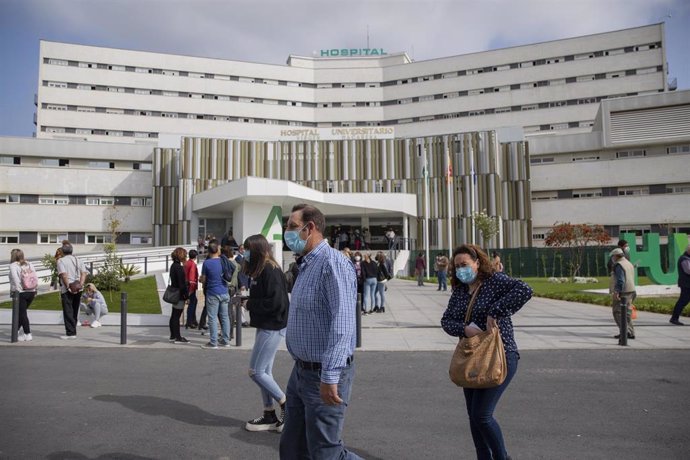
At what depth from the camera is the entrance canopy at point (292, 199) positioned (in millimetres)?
30734

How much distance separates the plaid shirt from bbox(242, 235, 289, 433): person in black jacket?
1878 millimetres

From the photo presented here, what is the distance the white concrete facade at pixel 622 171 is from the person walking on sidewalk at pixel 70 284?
4084 centimetres

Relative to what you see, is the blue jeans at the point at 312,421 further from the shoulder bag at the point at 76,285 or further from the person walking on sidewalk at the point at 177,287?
the shoulder bag at the point at 76,285

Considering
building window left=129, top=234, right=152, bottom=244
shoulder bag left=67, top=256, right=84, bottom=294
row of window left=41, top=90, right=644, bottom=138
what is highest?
row of window left=41, top=90, right=644, bottom=138

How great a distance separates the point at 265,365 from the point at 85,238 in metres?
45.4

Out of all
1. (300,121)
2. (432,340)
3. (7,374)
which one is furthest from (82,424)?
(300,121)

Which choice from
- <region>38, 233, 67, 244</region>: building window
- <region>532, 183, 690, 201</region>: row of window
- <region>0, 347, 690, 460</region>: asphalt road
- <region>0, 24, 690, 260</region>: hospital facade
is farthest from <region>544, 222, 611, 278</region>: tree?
<region>38, 233, 67, 244</region>: building window

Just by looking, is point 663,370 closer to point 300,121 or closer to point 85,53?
point 300,121

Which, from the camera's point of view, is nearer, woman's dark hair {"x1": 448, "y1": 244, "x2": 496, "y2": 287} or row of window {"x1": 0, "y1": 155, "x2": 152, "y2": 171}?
woman's dark hair {"x1": 448, "y1": 244, "x2": 496, "y2": 287}

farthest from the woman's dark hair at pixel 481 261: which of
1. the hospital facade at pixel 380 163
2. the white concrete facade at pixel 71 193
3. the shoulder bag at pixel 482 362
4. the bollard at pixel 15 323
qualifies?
the white concrete facade at pixel 71 193

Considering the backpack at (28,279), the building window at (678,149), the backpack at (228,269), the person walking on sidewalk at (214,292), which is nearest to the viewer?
the person walking on sidewalk at (214,292)

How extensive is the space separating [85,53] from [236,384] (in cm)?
5606

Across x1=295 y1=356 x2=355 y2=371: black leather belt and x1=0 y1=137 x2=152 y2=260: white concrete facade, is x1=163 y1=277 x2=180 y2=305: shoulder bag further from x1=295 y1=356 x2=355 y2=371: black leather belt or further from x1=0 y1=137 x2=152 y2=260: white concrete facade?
x1=0 y1=137 x2=152 y2=260: white concrete facade

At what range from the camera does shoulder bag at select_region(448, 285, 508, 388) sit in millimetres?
3432
